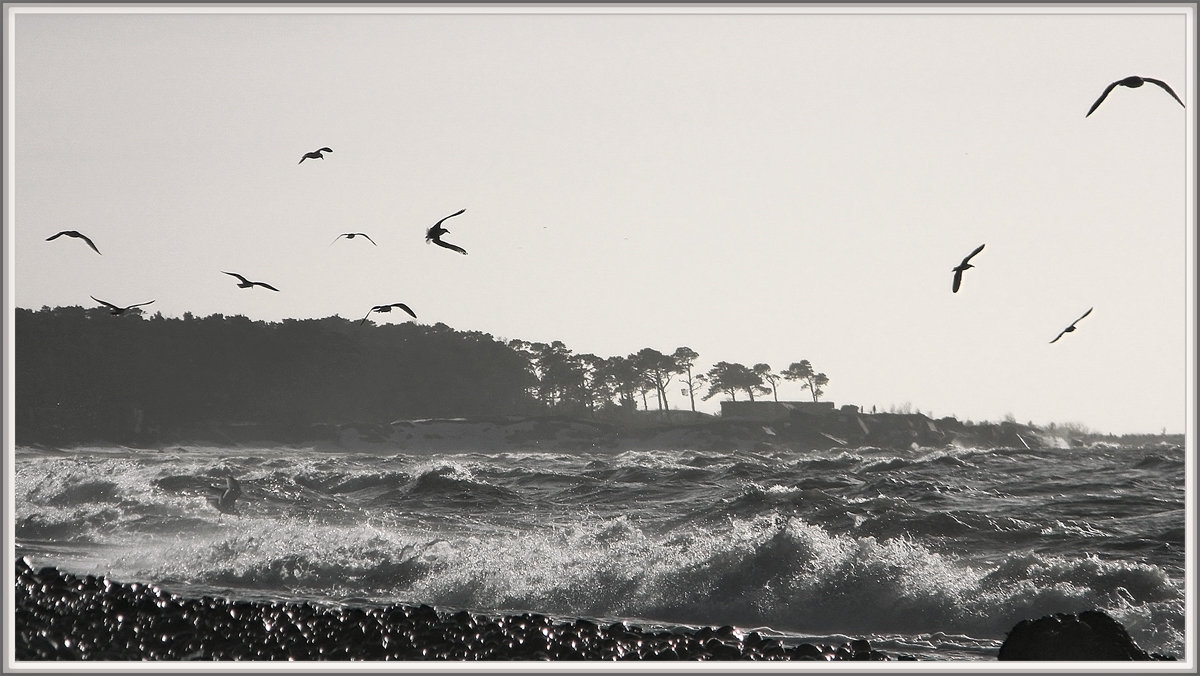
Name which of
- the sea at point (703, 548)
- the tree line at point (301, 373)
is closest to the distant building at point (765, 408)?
the tree line at point (301, 373)

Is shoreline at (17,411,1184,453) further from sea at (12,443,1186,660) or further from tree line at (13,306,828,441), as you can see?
sea at (12,443,1186,660)

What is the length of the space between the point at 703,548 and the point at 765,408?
81.5 m

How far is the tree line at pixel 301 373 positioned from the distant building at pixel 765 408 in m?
4.17

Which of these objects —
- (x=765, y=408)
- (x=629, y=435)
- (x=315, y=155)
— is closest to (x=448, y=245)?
(x=315, y=155)

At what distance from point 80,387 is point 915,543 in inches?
3362

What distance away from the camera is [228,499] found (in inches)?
867

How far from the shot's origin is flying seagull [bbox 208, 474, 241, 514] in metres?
20.8

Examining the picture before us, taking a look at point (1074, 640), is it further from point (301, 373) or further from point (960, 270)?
point (301, 373)

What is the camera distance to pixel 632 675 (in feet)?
24.4

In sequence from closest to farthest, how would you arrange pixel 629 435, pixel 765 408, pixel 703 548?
pixel 703 548
pixel 629 435
pixel 765 408

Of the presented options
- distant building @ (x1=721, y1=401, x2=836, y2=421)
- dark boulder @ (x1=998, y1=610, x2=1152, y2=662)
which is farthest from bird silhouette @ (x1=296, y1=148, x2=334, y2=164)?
distant building @ (x1=721, y1=401, x2=836, y2=421)

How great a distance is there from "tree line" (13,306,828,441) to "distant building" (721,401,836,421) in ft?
13.7

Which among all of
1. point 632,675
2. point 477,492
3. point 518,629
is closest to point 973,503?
point 477,492

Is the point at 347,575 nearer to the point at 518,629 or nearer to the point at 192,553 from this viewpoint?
the point at 192,553
